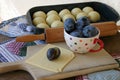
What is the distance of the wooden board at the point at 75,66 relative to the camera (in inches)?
21.9

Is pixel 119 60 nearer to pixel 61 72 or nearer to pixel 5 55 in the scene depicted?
pixel 61 72

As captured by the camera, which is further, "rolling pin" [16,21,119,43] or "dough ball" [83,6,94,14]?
"dough ball" [83,6,94,14]

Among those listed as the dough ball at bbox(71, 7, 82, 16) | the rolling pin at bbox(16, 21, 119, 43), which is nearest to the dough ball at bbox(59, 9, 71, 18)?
the dough ball at bbox(71, 7, 82, 16)

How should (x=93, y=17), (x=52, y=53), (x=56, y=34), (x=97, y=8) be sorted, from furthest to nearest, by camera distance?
(x=97, y=8), (x=93, y=17), (x=56, y=34), (x=52, y=53)

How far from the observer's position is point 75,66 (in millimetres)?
590

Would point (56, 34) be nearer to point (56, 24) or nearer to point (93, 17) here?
point (56, 24)

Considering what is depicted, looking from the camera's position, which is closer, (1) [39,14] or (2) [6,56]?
(2) [6,56]

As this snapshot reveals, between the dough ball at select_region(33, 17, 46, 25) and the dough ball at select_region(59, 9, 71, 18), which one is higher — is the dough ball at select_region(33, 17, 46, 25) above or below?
above

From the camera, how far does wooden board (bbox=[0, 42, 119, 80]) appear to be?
56 centimetres

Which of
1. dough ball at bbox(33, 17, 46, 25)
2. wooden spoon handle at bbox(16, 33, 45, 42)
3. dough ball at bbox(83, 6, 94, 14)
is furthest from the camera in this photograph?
dough ball at bbox(83, 6, 94, 14)

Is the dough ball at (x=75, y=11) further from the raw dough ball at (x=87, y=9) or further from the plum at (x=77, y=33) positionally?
the plum at (x=77, y=33)

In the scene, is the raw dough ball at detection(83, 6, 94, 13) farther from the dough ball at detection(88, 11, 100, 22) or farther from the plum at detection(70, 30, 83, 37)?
the plum at detection(70, 30, 83, 37)

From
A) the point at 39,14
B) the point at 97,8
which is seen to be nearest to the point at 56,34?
the point at 39,14

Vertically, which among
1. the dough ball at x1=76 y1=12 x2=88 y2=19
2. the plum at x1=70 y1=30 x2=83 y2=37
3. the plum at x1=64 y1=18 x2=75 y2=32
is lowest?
the dough ball at x1=76 y1=12 x2=88 y2=19
